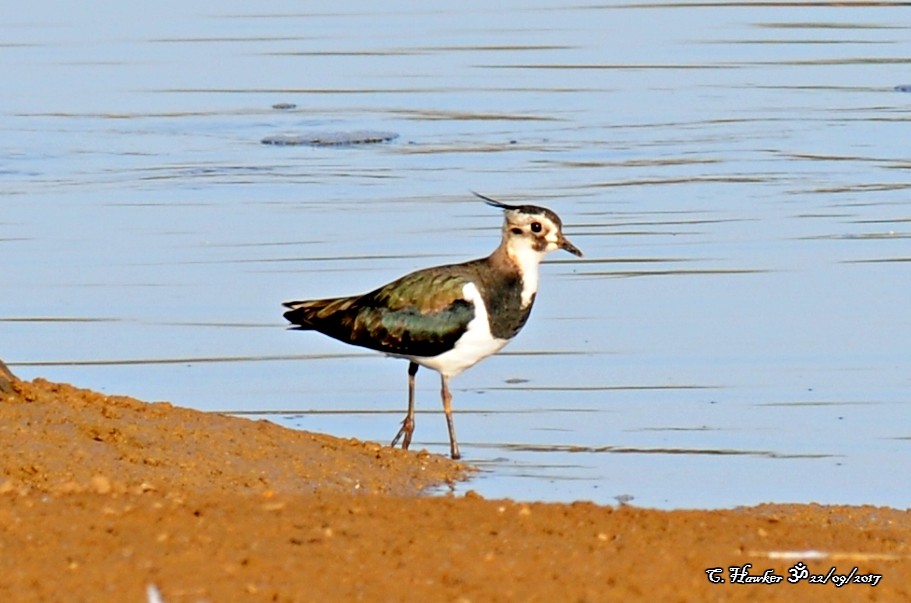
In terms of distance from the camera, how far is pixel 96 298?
10.1 meters

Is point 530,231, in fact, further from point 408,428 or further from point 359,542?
point 359,542

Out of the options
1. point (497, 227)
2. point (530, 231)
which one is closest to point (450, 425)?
point (530, 231)

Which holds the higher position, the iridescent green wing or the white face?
the white face

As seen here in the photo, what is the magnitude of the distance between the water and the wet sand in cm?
135

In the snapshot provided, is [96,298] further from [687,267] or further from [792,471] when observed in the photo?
[792,471]

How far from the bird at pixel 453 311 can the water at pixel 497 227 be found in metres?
0.37

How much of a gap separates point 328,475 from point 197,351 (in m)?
2.32

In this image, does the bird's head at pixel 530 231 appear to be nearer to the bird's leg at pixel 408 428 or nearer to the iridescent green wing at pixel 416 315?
the iridescent green wing at pixel 416 315

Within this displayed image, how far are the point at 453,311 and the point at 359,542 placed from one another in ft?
9.47

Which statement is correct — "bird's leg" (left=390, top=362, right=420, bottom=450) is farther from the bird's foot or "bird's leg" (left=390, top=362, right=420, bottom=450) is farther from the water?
the water

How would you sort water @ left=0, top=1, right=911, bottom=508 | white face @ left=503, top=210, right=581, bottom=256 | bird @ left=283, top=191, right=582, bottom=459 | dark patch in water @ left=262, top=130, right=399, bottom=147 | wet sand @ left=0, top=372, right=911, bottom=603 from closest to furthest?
wet sand @ left=0, top=372, right=911, bottom=603 → bird @ left=283, top=191, right=582, bottom=459 → white face @ left=503, top=210, right=581, bottom=256 → water @ left=0, top=1, right=911, bottom=508 → dark patch in water @ left=262, top=130, right=399, bottom=147

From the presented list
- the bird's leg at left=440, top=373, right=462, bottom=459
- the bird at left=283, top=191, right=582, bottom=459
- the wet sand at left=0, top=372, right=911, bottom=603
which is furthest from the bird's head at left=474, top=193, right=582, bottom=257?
the wet sand at left=0, top=372, right=911, bottom=603

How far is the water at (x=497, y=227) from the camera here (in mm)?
8219

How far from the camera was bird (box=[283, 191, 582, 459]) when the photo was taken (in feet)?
25.9
